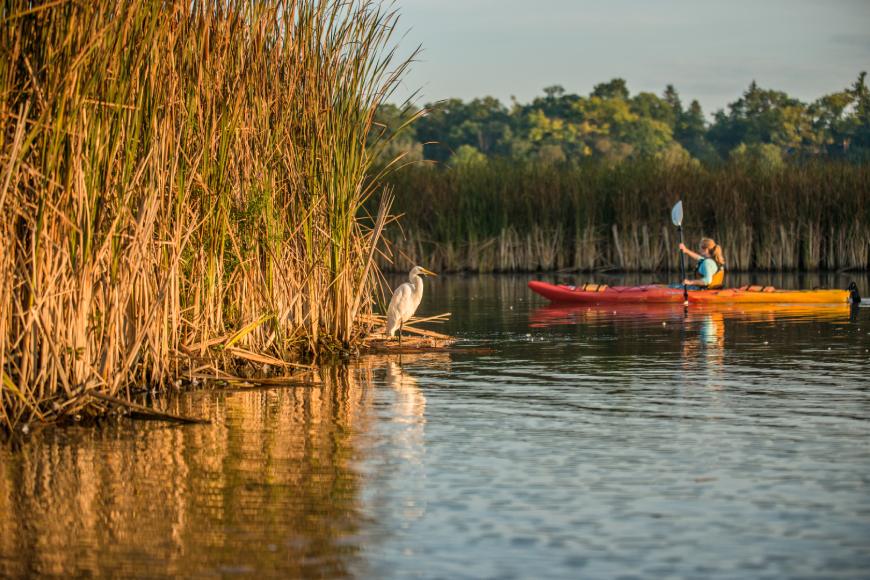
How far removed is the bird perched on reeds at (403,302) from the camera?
527 inches

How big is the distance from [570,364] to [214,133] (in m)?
4.19

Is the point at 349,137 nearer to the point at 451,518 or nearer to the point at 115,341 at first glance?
the point at 115,341

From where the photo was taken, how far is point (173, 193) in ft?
33.1

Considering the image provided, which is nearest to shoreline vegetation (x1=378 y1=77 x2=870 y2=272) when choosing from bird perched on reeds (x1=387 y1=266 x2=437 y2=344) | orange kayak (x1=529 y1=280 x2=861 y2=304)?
orange kayak (x1=529 y1=280 x2=861 y2=304)

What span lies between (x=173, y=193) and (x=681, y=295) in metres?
12.8

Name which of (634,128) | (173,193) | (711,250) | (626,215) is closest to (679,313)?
(711,250)

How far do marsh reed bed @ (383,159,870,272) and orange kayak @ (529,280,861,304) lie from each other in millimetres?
8893

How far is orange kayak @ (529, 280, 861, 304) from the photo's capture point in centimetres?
2055

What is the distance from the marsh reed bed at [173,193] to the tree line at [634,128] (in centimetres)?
6035

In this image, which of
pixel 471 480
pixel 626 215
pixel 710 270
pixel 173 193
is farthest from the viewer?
pixel 626 215

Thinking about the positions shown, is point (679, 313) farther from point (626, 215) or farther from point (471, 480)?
point (471, 480)

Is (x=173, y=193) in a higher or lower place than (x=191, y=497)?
higher

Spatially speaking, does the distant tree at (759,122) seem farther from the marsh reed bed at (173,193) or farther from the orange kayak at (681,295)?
the marsh reed bed at (173,193)

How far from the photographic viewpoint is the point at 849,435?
845 centimetres
